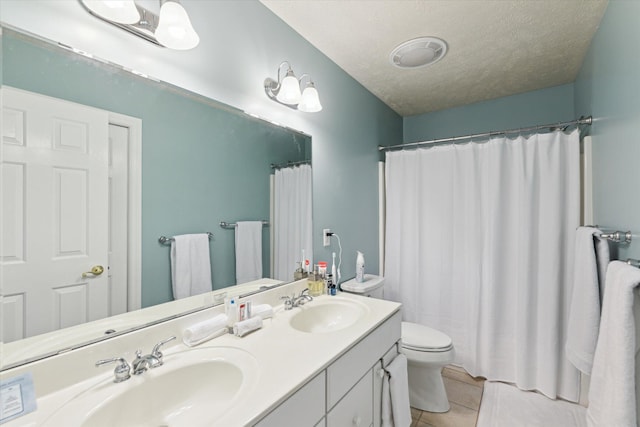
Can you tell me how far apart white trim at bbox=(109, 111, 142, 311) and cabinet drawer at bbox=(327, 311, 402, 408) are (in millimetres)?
696

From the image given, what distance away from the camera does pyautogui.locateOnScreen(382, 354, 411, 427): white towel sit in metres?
1.31

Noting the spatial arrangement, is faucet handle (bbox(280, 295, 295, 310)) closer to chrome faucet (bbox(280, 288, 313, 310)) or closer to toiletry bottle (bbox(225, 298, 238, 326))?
chrome faucet (bbox(280, 288, 313, 310))

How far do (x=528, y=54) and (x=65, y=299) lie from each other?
272 cm

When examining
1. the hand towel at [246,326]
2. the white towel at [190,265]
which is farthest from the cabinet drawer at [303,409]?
the white towel at [190,265]

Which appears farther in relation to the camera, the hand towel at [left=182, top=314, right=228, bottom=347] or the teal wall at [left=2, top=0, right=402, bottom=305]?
the hand towel at [left=182, top=314, right=228, bottom=347]

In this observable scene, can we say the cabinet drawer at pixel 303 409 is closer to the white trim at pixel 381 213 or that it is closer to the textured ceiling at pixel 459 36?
the textured ceiling at pixel 459 36

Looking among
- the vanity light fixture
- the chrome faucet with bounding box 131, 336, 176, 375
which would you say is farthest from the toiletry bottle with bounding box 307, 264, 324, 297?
the vanity light fixture

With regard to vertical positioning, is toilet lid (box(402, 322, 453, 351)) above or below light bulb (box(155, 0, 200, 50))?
below

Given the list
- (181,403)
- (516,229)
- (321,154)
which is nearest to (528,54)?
(516,229)

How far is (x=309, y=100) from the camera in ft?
5.08

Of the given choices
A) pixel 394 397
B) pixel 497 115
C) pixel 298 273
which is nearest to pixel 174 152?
pixel 298 273

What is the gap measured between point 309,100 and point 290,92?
14 centimetres

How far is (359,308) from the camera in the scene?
56.1 inches

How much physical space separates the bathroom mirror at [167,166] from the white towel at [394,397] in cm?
72
